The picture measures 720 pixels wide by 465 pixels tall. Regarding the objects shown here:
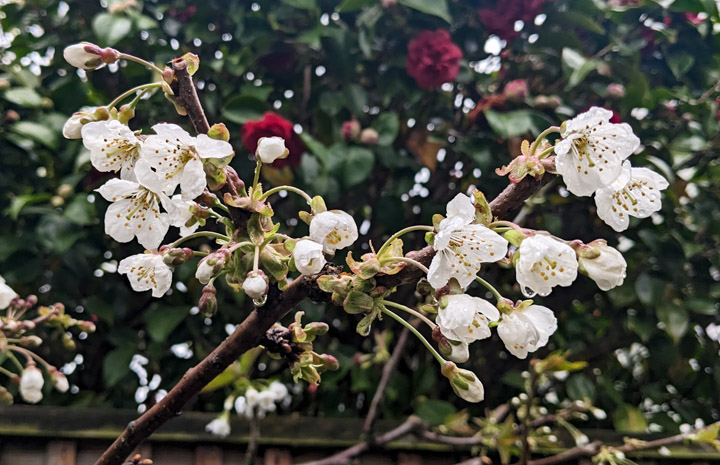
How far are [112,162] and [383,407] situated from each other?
810 millimetres

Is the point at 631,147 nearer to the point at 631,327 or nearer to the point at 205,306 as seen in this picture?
the point at 205,306

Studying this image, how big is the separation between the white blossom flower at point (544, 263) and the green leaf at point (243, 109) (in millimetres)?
753

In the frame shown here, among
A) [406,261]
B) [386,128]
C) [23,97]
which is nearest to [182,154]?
[406,261]

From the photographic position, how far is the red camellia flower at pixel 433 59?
3.36 feet

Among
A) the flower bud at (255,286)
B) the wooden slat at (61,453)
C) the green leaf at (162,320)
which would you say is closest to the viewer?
the flower bud at (255,286)

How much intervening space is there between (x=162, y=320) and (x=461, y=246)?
0.75 meters

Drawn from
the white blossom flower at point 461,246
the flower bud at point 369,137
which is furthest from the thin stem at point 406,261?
the flower bud at point 369,137

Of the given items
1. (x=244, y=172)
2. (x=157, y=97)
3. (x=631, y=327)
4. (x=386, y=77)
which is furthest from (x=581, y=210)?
(x=157, y=97)

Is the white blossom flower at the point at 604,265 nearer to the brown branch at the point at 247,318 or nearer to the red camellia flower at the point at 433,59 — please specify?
the brown branch at the point at 247,318

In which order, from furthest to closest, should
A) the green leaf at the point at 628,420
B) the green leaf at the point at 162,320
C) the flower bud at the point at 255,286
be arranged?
1. the green leaf at the point at 628,420
2. the green leaf at the point at 162,320
3. the flower bud at the point at 255,286

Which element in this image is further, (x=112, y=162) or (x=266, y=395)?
(x=266, y=395)

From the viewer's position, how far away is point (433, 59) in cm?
103

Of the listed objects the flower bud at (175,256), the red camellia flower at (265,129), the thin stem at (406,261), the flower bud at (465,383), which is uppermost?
the thin stem at (406,261)

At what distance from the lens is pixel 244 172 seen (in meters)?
1.03
